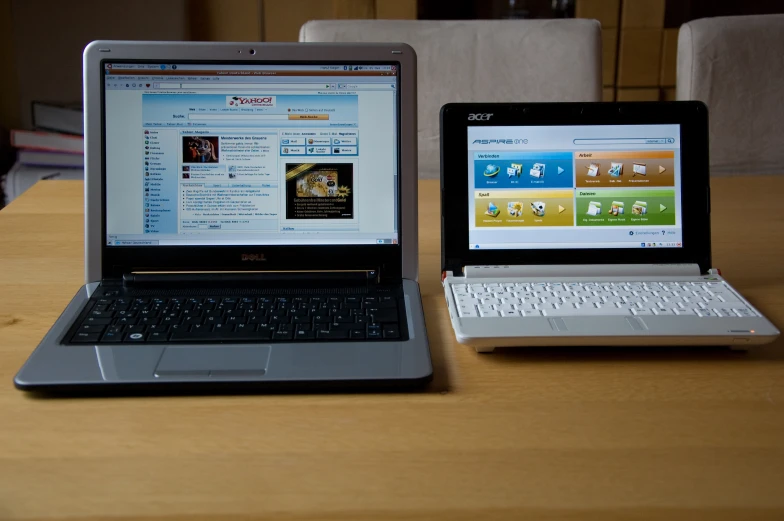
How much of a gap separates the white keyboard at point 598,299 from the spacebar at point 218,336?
0.20 m

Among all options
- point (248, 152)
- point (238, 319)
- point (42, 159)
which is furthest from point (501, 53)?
point (42, 159)

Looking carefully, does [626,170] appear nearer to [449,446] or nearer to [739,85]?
[449,446]

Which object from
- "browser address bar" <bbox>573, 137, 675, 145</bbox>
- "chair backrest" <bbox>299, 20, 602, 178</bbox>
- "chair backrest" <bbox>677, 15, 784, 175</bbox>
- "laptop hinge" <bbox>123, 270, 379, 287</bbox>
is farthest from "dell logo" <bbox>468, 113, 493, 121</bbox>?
"chair backrest" <bbox>677, 15, 784, 175</bbox>

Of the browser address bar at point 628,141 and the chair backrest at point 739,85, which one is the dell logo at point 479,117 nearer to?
the browser address bar at point 628,141

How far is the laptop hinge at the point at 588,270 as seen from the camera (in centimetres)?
89

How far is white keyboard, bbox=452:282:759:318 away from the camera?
0.79 metres

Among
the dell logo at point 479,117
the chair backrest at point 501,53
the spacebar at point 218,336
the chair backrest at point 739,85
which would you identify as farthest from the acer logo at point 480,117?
the chair backrest at point 739,85

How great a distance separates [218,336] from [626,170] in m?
0.47

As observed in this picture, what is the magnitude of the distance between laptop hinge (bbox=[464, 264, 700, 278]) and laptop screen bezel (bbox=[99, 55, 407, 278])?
0.33 feet

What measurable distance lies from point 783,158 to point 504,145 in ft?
3.17

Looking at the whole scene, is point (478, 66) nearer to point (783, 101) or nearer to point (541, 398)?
point (783, 101)

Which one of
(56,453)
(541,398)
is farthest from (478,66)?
(56,453)

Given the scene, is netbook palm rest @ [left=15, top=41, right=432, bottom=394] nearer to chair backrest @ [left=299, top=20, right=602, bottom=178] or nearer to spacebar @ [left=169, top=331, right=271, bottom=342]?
spacebar @ [left=169, top=331, right=271, bottom=342]

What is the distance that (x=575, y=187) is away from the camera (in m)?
0.90
